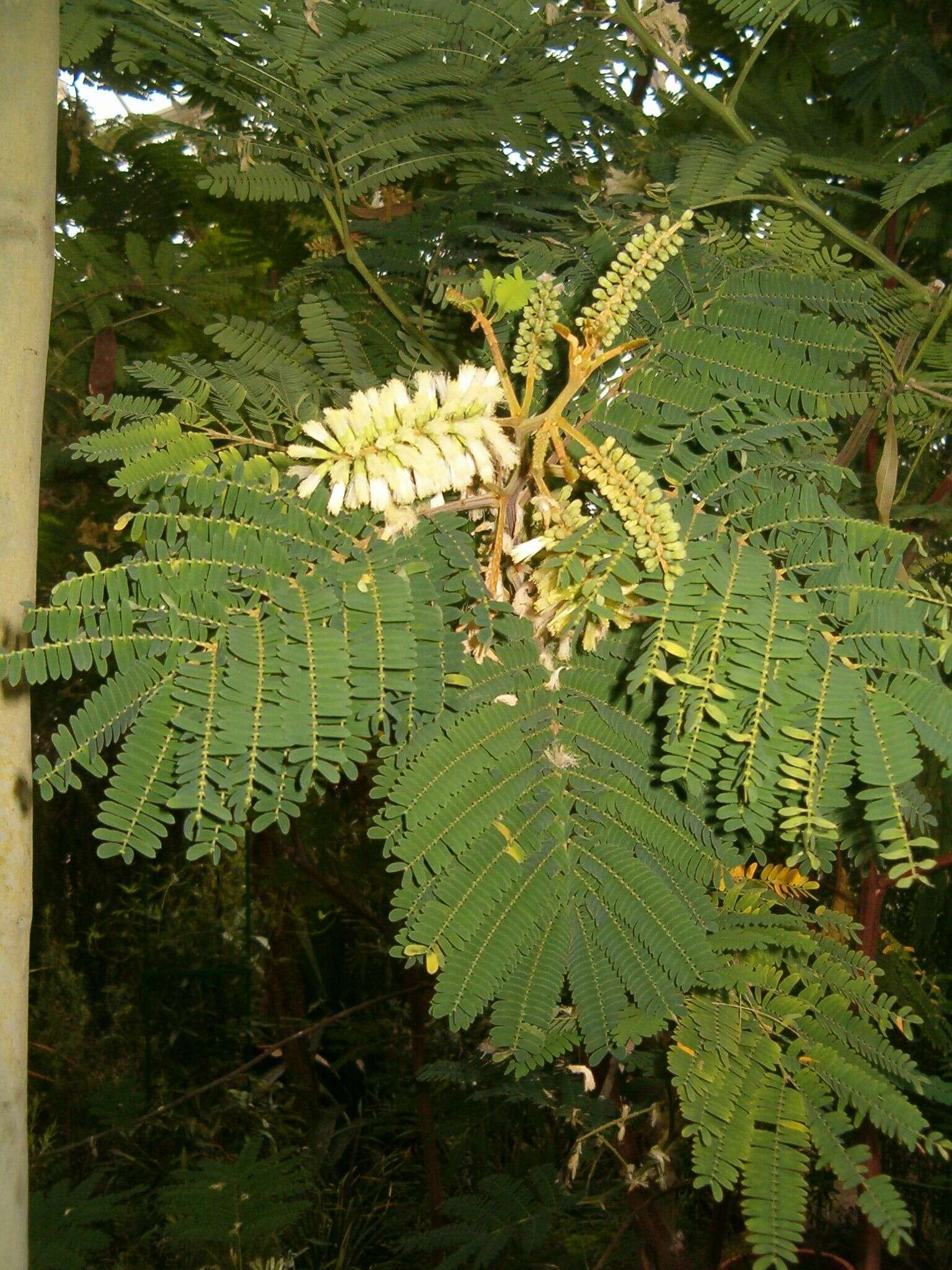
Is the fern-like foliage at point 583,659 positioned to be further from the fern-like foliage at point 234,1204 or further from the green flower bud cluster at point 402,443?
the fern-like foliage at point 234,1204

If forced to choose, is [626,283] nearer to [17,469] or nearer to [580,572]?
[580,572]

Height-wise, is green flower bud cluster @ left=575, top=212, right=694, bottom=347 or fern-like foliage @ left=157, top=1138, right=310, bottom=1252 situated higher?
green flower bud cluster @ left=575, top=212, right=694, bottom=347

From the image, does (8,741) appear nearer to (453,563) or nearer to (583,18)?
(453,563)

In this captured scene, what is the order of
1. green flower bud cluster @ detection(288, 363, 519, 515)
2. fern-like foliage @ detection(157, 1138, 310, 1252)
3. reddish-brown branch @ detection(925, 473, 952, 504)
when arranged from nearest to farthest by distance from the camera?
1. green flower bud cluster @ detection(288, 363, 519, 515)
2. reddish-brown branch @ detection(925, 473, 952, 504)
3. fern-like foliage @ detection(157, 1138, 310, 1252)

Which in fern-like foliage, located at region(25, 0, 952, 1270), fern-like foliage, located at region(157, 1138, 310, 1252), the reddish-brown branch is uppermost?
the reddish-brown branch

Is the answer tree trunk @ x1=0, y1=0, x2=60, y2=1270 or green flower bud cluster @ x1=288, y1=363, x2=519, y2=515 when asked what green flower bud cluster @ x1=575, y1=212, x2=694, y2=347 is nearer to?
green flower bud cluster @ x1=288, y1=363, x2=519, y2=515

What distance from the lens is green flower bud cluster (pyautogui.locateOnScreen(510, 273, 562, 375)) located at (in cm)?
60

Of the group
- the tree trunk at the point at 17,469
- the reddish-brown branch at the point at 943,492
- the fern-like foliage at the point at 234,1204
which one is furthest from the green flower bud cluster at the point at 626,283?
the fern-like foliage at the point at 234,1204

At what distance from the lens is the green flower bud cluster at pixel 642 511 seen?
54 cm

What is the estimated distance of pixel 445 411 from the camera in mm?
528

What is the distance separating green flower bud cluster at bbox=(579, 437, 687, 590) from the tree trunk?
1.02 feet

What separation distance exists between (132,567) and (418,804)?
0.67 ft

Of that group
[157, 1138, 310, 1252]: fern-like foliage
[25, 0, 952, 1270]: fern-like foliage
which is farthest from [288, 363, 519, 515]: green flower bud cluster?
[157, 1138, 310, 1252]: fern-like foliage

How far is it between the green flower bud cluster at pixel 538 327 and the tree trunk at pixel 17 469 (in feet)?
0.90
